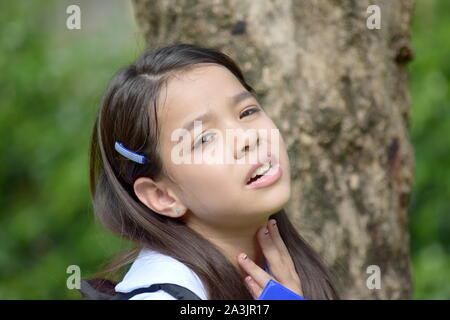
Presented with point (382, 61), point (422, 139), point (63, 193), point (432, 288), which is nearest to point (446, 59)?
point (422, 139)

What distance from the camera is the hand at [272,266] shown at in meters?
1.85

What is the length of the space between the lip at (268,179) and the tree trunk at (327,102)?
0.71 metres

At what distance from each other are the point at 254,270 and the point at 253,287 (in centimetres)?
4

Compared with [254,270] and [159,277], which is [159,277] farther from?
[254,270]

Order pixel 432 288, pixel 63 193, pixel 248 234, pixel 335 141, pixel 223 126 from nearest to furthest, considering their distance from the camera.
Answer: pixel 223 126, pixel 248 234, pixel 335 141, pixel 432 288, pixel 63 193

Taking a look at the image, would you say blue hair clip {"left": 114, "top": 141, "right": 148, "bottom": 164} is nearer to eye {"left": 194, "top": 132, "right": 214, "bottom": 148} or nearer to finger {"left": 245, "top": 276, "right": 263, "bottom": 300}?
eye {"left": 194, "top": 132, "right": 214, "bottom": 148}

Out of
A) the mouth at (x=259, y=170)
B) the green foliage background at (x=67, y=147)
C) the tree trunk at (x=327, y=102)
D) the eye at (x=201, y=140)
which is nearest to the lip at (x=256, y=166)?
the mouth at (x=259, y=170)

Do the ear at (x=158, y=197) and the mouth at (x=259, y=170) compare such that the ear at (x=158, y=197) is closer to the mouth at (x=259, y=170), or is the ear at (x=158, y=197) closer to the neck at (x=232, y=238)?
the neck at (x=232, y=238)

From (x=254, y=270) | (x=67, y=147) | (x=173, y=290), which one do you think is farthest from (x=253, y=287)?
(x=67, y=147)

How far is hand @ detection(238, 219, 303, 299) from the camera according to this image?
72.9 inches

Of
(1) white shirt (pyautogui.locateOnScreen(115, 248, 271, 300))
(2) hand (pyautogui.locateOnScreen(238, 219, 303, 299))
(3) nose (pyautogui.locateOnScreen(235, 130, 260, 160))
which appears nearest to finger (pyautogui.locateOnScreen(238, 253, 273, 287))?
(2) hand (pyautogui.locateOnScreen(238, 219, 303, 299))

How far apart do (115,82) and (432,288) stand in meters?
2.34

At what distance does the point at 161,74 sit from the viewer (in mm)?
1868

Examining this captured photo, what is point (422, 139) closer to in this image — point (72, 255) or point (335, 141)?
point (335, 141)
